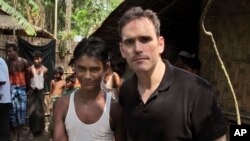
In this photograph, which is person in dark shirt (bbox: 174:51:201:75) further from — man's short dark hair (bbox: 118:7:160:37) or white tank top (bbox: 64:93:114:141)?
man's short dark hair (bbox: 118:7:160:37)

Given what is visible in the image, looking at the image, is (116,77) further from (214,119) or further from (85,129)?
(214,119)

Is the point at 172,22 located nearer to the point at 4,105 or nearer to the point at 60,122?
the point at 4,105

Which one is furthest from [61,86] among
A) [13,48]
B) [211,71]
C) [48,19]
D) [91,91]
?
[48,19]

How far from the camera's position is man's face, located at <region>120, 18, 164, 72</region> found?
209 cm

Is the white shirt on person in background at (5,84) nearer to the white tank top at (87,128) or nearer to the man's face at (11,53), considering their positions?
the man's face at (11,53)

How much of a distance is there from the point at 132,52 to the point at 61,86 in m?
5.64

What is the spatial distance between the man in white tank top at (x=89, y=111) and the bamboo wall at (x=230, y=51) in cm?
298

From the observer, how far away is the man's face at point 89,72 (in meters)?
2.48

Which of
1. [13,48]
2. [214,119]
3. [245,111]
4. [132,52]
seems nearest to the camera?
[214,119]

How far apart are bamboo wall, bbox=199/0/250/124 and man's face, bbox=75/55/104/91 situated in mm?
3041

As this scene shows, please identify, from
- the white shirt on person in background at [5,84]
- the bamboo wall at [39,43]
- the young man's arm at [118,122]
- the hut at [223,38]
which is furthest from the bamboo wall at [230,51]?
the bamboo wall at [39,43]

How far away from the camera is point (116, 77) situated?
623cm

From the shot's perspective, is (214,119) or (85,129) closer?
(214,119)

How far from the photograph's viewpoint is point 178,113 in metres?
2.01
